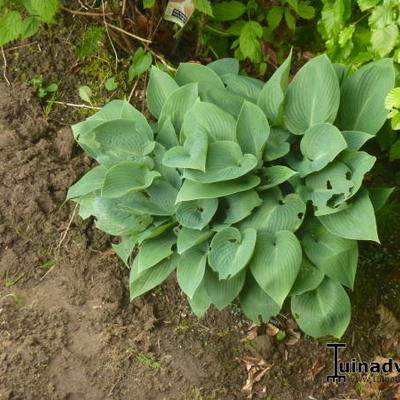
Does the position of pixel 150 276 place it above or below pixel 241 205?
below

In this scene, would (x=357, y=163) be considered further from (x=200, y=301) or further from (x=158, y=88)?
(x=158, y=88)

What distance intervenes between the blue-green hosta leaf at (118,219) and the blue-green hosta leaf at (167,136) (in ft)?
1.00

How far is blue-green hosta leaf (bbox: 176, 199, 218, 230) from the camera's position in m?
2.23

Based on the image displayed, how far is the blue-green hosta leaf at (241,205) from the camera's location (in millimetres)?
2232

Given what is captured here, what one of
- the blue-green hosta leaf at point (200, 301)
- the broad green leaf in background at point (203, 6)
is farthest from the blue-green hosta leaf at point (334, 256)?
the broad green leaf in background at point (203, 6)

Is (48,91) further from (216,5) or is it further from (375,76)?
(375,76)

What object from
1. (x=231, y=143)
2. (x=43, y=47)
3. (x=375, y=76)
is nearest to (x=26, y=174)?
(x=43, y=47)

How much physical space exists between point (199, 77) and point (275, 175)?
0.63 metres

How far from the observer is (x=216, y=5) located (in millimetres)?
3199

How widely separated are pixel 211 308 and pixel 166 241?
57 cm

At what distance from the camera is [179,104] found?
246 centimetres

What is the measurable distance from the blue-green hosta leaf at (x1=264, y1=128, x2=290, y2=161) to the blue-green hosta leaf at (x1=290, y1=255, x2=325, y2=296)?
0.44 meters

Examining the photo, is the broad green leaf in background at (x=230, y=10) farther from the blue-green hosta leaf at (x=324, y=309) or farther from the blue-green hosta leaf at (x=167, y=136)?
the blue-green hosta leaf at (x=324, y=309)

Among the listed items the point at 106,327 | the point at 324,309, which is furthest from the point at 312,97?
the point at 106,327
